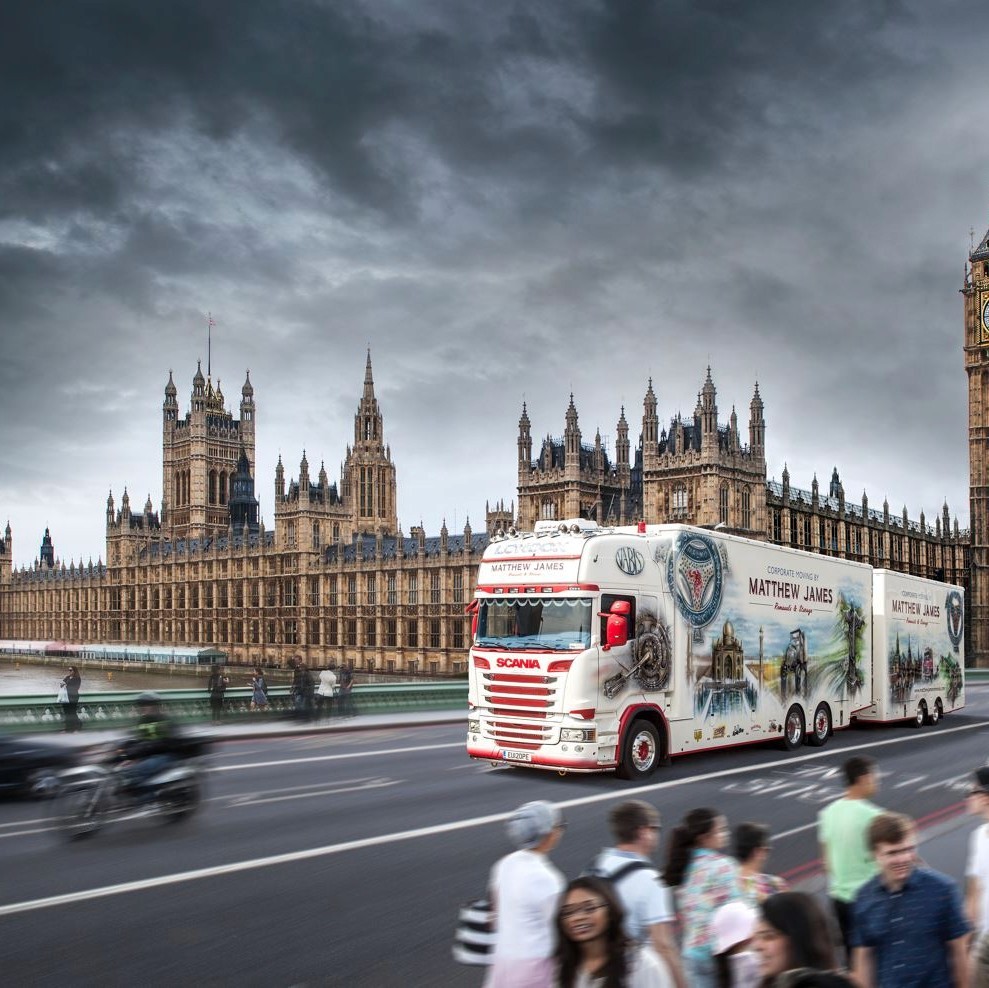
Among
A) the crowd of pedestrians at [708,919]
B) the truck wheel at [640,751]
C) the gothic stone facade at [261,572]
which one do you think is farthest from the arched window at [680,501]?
the crowd of pedestrians at [708,919]

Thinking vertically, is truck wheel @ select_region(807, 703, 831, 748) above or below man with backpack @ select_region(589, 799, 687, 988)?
below

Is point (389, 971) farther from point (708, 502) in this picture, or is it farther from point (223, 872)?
point (708, 502)

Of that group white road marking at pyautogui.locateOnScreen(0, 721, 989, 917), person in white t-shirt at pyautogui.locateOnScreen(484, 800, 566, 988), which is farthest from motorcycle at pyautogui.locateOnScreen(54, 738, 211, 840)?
person in white t-shirt at pyautogui.locateOnScreen(484, 800, 566, 988)

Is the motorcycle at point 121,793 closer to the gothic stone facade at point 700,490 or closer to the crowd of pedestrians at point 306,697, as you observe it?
the crowd of pedestrians at point 306,697

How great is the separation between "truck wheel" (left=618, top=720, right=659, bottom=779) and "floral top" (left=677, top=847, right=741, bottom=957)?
1064 centimetres

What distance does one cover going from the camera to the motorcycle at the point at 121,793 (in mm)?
13000

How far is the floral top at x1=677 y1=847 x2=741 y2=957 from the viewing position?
6094 millimetres

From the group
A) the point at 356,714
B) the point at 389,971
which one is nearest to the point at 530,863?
the point at 389,971

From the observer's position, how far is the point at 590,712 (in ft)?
53.1

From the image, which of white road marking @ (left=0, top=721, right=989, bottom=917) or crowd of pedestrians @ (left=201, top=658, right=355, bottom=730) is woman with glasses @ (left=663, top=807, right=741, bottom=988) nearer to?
white road marking @ (left=0, top=721, right=989, bottom=917)

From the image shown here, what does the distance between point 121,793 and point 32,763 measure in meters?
3.03

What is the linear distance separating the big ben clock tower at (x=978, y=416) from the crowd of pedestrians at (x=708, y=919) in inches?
3852

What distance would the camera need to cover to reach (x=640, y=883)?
5.72m

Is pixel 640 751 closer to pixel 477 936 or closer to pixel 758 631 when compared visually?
pixel 758 631
